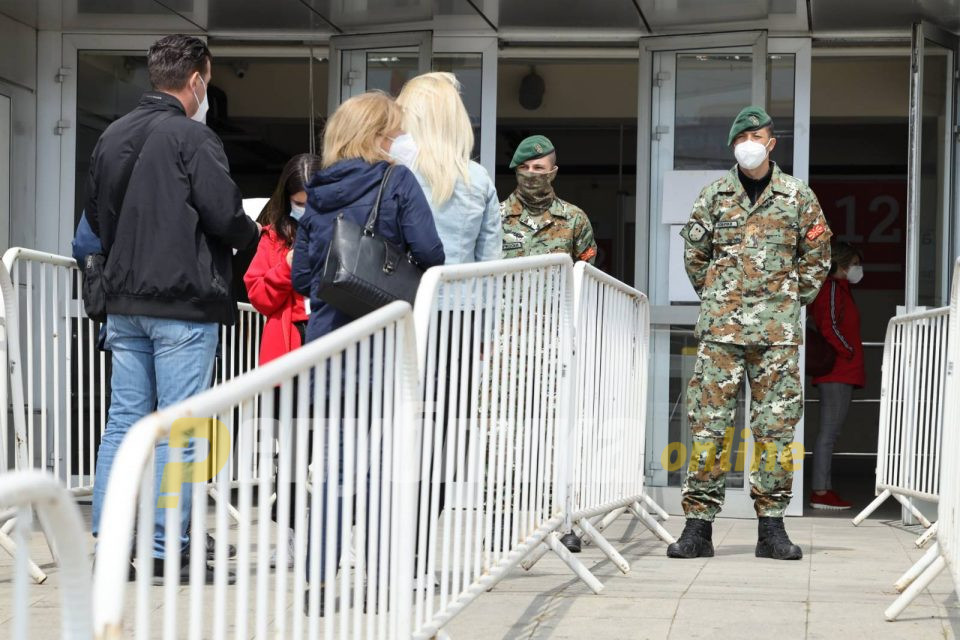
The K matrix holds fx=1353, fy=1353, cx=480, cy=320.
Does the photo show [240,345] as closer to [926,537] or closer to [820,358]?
[926,537]

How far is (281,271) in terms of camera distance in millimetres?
5227

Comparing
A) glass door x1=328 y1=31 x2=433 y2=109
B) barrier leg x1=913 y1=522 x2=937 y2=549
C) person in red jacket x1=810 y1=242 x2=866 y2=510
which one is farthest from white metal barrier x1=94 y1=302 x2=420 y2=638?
person in red jacket x1=810 y1=242 x2=866 y2=510

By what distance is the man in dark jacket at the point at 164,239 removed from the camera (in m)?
4.30

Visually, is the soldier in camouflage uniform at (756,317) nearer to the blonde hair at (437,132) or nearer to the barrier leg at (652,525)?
the barrier leg at (652,525)

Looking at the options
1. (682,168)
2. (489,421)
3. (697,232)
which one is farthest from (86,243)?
Answer: (682,168)

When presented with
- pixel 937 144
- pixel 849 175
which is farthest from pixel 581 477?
pixel 849 175

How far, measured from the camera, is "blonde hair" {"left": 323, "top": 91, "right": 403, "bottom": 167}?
3.93 m

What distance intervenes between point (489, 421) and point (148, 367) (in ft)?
4.47

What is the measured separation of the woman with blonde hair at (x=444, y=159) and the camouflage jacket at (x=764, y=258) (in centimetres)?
154

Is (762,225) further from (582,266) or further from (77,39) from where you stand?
(77,39)

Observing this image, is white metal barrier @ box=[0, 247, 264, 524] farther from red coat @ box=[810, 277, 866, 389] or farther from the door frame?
red coat @ box=[810, 277, 866, 389]

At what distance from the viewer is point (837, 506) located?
27.1 ft

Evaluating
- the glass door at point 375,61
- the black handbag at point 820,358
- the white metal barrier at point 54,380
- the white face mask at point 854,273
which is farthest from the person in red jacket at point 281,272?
the white face mask at point 854,273

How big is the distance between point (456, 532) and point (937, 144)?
495 cm
